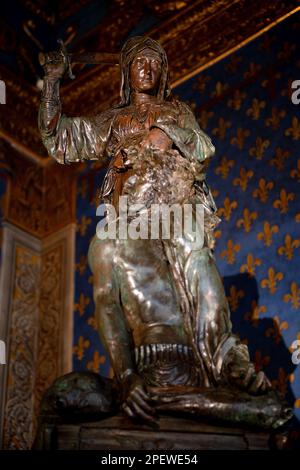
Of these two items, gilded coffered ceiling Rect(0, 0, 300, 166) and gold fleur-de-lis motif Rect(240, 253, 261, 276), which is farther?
gilded coffered ceiling Rect(0, 0, 300, 166)

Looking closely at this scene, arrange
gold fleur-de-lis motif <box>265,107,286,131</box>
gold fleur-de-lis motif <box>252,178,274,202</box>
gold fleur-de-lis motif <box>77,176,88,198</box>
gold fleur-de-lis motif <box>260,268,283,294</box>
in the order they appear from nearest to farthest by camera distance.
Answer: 1. gold fleur-de-lis motif <box>260,268,283,294</box>
2. gold fleur-de-lis motif <box>252,178,274,202</box>
3. gold fleur-de-lis motif <box>265,107,286,131</box>
4. gold fleur-de-lis motif <box>77,176,88,198</box>

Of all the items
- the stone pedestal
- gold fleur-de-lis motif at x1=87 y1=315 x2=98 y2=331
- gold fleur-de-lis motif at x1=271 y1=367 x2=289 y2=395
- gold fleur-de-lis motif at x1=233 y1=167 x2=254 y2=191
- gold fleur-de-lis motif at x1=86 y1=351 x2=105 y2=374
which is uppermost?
gold fleur-de-lis motif at x1=233 y1=167 x2=254 y2=191

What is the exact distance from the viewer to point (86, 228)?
5.11 m

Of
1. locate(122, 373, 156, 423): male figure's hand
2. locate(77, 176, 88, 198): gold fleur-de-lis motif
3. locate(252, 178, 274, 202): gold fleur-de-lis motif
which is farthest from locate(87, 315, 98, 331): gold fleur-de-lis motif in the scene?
locate(122, 373, 156, 423): male figure's hand

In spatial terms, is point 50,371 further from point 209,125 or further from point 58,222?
point 209,125

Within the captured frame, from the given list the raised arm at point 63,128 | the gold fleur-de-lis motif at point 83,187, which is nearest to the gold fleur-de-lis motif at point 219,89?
the gold fleur-de-lis motif at point 83,187

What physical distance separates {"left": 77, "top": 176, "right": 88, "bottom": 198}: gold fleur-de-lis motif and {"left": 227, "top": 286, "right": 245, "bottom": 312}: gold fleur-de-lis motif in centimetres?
160

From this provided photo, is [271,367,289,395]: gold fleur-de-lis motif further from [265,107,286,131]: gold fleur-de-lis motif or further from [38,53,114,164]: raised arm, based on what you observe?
[38,53,114,164]: raised arm

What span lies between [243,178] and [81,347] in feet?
4.99

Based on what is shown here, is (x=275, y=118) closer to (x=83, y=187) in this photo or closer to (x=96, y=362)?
(x=83, y=187)

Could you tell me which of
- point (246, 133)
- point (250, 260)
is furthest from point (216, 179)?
point (250, 260)

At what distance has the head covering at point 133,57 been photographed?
9.24 feet

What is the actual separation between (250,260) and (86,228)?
145 centimetres

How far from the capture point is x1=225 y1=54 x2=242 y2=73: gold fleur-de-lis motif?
15.5 feet
